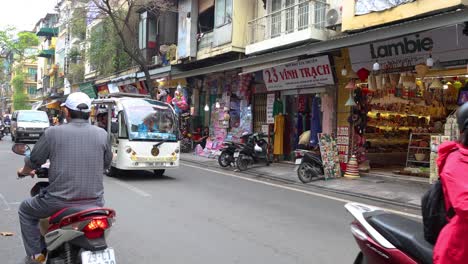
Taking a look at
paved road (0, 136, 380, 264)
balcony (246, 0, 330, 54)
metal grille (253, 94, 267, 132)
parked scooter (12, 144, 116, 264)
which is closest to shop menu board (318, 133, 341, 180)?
paved road (0, 136, 380, 264)

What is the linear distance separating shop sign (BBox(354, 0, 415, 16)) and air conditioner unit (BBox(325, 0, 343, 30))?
1.12 m

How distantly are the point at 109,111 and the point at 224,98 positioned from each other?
832cm

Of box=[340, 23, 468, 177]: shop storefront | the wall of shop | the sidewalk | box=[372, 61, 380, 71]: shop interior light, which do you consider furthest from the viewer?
box=[372, 61, 380, 71]: shop interior light

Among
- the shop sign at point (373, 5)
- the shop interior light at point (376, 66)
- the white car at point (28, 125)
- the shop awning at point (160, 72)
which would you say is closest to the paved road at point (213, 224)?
the shop interior light at point (376, 66)

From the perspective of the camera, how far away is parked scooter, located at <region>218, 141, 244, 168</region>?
15298mm

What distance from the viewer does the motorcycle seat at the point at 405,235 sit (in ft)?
9.18

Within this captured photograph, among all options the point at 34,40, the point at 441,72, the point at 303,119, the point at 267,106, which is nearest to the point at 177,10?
the point at 267,106

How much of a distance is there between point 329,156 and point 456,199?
34.8 feet

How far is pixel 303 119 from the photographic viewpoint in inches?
653

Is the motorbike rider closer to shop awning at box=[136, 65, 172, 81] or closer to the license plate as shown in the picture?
the license plate

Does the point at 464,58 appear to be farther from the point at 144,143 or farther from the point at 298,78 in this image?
the point at 144,143

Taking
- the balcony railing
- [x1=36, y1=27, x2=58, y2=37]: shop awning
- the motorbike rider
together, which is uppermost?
[x1=36, y1=27, x2=58, y2=37]: shop awning

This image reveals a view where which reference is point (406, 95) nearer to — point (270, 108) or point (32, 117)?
point (270, 108)

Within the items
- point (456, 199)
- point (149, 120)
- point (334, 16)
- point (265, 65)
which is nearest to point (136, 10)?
point (265, 65)
